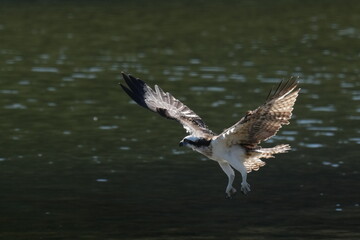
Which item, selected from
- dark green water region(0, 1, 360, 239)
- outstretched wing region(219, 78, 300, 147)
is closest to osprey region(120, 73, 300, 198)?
outstretched wing region(219, 78, 300, 147)

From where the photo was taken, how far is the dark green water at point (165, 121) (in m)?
26.2

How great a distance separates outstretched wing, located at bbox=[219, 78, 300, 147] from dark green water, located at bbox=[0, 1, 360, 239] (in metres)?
4.21

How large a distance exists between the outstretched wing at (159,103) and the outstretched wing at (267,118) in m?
1.99

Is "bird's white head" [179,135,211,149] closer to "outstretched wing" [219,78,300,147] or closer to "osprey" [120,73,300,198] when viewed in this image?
"osprey" [120,73,300,198]

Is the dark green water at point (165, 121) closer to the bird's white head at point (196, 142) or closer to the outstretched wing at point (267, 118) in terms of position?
the bird's white head at point (196, 142)

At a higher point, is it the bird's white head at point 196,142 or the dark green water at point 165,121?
the bird's white head at point 196,142

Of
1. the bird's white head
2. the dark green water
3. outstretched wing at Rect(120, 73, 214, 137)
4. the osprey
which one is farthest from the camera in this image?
the dark green water

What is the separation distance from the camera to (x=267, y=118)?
66.8 feet

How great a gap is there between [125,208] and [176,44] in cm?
2971

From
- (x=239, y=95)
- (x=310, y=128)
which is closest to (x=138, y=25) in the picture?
(x=239, y=95)

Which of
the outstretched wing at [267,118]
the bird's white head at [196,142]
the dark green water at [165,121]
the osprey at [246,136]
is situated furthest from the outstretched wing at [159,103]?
the dark green water at [165,121]

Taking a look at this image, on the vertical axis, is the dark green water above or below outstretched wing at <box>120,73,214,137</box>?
below

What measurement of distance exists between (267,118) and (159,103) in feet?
15.9

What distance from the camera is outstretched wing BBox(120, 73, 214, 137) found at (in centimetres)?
2333
